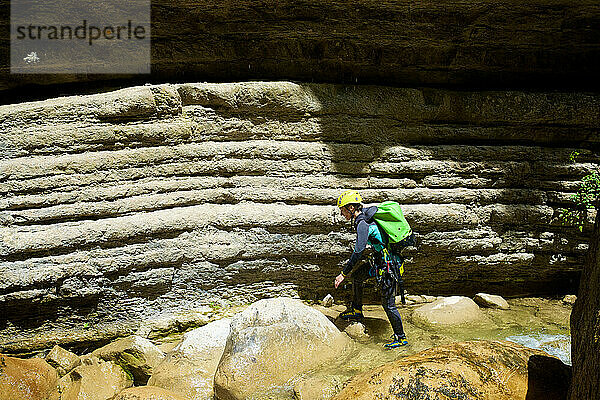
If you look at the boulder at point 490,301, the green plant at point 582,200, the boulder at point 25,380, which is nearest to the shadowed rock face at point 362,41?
the green plant at point 582,200

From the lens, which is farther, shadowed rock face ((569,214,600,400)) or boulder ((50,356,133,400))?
boulder ((50,356,133,400))

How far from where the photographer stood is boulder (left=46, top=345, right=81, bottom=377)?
16.7ft

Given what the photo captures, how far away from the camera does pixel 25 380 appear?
4449 mm

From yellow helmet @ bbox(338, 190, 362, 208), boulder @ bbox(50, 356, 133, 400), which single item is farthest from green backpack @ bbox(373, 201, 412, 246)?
boulder @ bbox(50, 356, 133, 400)

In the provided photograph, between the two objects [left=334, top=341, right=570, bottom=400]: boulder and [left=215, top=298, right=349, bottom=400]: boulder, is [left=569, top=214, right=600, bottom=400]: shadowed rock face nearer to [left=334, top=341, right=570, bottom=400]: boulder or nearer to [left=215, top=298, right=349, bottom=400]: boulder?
[left=334, top=341, right=570, bottom=400]: boulder

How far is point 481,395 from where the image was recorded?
3469 millimetres

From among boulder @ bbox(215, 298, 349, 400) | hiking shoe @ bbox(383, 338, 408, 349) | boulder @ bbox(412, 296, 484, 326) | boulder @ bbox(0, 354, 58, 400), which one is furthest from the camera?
boulder @ bbox(412, 296, 484, 326)

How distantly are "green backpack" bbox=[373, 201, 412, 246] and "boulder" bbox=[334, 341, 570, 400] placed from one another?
64.4 inches

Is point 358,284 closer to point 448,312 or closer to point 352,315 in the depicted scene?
point 352,315

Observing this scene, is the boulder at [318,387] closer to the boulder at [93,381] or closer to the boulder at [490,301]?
the boulder at [93,381]

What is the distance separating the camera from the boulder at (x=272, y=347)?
4.46 meters

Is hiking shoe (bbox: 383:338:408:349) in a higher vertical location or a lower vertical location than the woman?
lower

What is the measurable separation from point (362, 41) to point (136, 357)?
15.7ft

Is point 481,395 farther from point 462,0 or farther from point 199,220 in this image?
point 462,0
